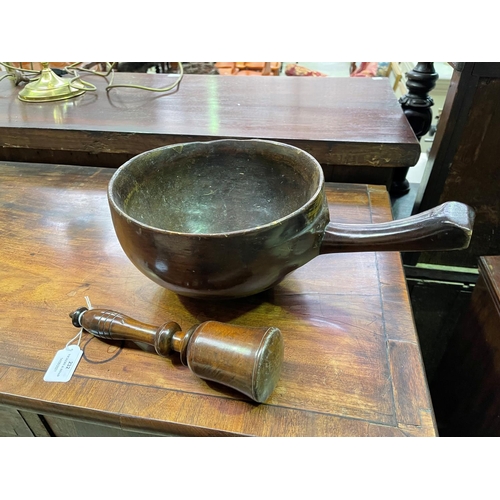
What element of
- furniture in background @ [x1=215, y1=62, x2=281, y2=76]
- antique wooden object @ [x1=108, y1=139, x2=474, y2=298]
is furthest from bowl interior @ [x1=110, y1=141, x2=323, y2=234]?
furniture in background @ [x1=215, y1=62, x2=281, y2=76]

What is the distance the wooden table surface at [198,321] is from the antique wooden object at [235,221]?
88 millimetres

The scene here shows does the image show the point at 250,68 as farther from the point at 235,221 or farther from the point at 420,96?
the point at 235,221

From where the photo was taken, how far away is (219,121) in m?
0.91

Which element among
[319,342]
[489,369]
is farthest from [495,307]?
[319,342]

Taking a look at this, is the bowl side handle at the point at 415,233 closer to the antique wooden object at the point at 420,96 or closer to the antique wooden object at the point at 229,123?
the antique wooden object at the point at 229,123

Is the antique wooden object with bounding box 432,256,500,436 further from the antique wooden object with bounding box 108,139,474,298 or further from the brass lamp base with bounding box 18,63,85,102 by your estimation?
the brass lamp base with bounding box 18,63,85,102

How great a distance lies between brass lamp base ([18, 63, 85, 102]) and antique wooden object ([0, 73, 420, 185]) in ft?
0.09

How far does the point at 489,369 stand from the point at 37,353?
0.76 metres

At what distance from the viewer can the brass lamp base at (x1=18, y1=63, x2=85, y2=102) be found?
1094mm

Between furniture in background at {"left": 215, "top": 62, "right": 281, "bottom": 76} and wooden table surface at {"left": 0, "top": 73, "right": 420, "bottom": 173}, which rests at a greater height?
wooden table surface at {"left": 0, "top": 73, "right": 420, "bottom": 173}

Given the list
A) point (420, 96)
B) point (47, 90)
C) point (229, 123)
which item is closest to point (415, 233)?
point (229, 123)

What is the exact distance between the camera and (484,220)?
93 centimetres

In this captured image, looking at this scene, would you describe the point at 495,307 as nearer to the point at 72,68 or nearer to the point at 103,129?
the point at 103,129

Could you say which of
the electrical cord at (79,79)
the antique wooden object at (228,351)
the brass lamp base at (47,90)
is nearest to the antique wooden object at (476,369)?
the antique wooden object at (228,351)
